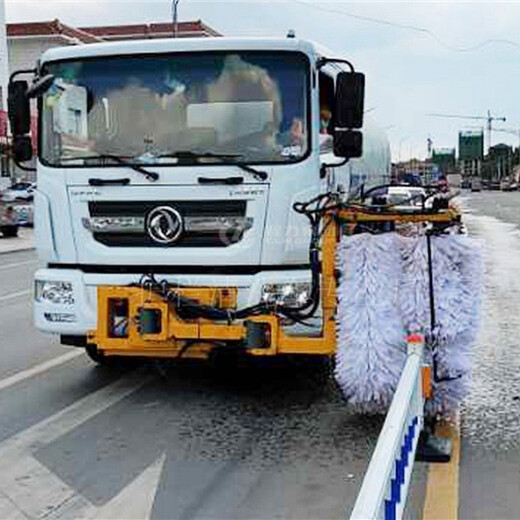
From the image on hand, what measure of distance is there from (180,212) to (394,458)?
3534mm

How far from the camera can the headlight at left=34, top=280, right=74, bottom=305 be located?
6.84 meters

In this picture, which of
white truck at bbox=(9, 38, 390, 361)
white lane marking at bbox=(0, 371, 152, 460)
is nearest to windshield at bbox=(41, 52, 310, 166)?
white truck at bbox=(9, 38, 390, 361)

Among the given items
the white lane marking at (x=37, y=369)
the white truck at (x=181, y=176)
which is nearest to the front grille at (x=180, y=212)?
the white truck at (x=181, y=176)

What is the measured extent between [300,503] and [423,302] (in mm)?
1577

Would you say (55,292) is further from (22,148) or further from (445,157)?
(445,157)

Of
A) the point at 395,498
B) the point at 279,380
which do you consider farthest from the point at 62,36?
the point at 395,498

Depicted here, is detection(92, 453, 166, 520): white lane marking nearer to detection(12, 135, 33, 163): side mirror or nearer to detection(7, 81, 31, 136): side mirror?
detection(12, 135, 33, 163): side mirror

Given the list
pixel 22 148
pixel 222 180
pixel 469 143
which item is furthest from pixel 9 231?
pixel 469 143

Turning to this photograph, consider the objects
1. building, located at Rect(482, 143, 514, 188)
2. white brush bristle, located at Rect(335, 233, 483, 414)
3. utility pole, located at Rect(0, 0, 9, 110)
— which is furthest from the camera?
building, located at Rect(482, 143, 514, 188)

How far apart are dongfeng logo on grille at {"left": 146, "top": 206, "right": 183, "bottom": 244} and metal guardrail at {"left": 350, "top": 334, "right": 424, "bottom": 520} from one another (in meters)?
2.12

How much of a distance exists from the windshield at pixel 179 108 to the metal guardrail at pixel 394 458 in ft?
7.27

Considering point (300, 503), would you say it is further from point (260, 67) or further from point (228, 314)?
point (260, 67)

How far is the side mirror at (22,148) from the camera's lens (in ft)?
24.3

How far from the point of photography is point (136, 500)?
192 inches
